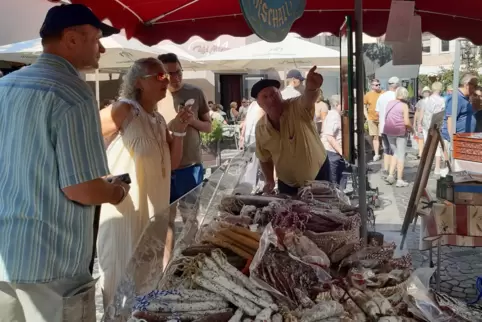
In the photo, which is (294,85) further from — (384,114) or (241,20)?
(384,114)

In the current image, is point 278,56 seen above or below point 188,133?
above

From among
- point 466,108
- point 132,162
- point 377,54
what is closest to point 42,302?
point 132,162

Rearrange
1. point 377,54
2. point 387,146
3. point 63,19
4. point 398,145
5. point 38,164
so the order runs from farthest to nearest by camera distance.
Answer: point 377,54
point 387,146
point 398,145
point 63,19
point 38,164

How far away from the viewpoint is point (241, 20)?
4.95 metres

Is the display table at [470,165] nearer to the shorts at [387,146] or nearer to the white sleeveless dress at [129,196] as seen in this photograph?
the shorts at [387,146]

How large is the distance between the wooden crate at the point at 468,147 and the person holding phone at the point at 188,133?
128 inches

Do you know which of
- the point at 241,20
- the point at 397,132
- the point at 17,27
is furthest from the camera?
the point at 397,132

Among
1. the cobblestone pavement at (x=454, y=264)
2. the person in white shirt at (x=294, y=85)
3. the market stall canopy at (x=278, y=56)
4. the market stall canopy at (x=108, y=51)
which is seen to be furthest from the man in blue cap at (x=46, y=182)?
the market stall canopy at (x=278, y=56)

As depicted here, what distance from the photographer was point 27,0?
11.9 ft

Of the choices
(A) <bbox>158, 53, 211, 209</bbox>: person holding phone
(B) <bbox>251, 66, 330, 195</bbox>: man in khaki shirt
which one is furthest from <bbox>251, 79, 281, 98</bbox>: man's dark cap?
(A) <bbox>158, 53, 211, 209</bbox>: person holding phone

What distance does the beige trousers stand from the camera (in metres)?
2.03

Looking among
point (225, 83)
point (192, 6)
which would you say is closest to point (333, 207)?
point (192, 6)

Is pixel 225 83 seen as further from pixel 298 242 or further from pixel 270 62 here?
pixel 298 242

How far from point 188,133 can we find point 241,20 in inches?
54.0
